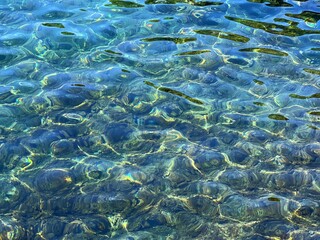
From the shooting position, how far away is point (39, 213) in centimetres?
533

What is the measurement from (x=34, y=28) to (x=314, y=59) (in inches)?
219

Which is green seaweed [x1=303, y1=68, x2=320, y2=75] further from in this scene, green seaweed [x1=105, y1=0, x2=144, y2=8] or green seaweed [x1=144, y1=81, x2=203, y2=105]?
green seaweed [x1=105, y1=0, x2=144, y2=8]

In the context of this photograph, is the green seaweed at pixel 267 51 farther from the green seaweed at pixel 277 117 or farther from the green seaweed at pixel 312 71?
the green seaweed at pixel 277 117

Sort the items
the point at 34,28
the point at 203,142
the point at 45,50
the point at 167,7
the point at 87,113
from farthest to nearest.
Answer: the point at 167,7 < the point at 34,28 < the point at 45,50 < the point at 87,113 < the point at 203,142

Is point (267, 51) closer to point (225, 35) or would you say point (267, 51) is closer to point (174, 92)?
point (225, 35)

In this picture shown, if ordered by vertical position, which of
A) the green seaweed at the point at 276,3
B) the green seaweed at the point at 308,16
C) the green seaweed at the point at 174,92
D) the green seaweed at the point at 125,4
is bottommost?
the green seaweed at the point at 174,92

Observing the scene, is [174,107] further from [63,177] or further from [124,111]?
[63,177]

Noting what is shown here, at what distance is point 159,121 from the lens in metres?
6.82

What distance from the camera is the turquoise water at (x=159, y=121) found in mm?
5320

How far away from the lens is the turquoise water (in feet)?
17.5

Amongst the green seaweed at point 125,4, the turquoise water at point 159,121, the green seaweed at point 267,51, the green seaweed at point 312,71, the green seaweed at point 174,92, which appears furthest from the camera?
the green seaweed at point 125,4

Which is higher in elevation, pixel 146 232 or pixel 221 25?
pixel 221 25

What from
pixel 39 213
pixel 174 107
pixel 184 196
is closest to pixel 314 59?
pixel 174 107

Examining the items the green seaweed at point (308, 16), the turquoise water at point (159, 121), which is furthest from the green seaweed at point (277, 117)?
the green seaweed at point (308, 16)
